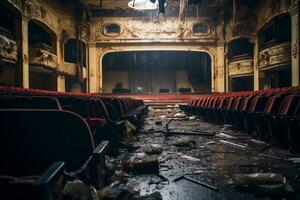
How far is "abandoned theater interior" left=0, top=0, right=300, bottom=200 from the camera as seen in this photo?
3.37ft

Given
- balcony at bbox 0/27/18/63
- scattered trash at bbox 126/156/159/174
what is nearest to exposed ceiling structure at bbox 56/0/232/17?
balcony at bbox 0/27/18/63

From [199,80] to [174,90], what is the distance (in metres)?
2.16

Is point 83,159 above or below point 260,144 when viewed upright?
above

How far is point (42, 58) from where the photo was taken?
1185cm

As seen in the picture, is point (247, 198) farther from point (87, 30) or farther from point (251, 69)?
point (87, 30)

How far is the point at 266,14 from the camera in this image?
12305 mm

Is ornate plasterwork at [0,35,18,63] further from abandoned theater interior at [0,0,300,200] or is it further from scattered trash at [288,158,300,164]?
scattered trash at [288,158,300,164]

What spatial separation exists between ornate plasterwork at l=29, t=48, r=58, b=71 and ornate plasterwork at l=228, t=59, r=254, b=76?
995 centimetres

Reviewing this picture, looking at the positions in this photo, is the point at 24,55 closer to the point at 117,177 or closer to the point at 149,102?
the point at 149,102

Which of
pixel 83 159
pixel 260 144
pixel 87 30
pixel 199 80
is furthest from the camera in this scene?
pixel 199 80

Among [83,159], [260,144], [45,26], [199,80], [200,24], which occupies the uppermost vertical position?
[200,24]

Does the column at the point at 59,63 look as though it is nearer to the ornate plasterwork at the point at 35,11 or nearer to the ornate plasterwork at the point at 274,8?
the ornate plasterwork at the point at 35,11

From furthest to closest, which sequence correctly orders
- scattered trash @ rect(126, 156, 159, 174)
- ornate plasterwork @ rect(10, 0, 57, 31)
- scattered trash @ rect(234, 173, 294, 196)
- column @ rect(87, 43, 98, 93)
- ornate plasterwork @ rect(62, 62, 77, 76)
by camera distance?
1. column @ rect(87, 43, 98, 93)
2. ornate plasterwork @ rect(62, 62, 77, 76)
3. ornate plasterwork @ rect(10, 0, 57, 31)
4. scattered trash @ rect(126, 156, 159, 174)
5. scattered trash @ rect(234, 173, 294, 196)

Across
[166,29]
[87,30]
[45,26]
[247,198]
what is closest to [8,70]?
[45,26]
